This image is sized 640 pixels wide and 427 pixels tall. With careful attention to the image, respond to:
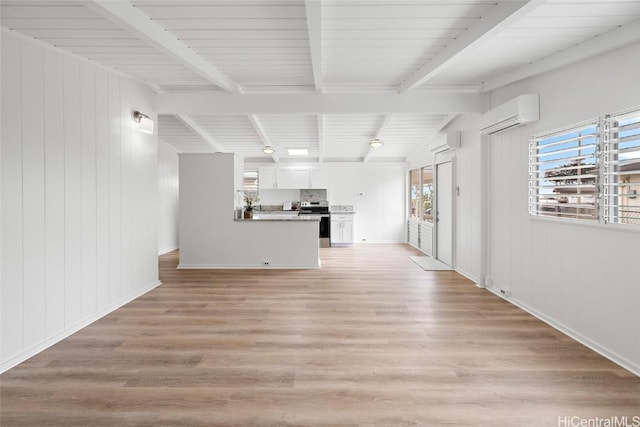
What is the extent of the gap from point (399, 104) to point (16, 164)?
158 inches

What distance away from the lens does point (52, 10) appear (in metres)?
2.48

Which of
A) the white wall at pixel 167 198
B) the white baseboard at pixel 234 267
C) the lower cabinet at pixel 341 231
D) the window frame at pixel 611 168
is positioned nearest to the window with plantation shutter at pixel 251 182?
the white wall at pixel 167 198

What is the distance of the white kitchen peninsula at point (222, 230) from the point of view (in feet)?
19.3

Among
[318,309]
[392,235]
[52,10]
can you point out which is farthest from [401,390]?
[392,235]

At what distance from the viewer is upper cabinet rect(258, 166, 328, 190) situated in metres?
8.95

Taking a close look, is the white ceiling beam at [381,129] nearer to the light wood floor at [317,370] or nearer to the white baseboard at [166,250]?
the light wood floor at [317,370]

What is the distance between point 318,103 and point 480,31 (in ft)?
7.26

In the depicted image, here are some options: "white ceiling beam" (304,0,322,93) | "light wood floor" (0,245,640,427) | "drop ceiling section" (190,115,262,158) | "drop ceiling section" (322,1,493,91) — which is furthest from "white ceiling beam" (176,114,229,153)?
"light wood floor" (0,245,640,427)

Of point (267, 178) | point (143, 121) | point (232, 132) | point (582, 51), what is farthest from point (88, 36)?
point (267, 178)

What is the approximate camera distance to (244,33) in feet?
9.57

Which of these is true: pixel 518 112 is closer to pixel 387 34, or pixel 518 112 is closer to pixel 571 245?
pixel 571 245

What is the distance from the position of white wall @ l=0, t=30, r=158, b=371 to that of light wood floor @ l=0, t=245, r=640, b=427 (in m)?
0.28

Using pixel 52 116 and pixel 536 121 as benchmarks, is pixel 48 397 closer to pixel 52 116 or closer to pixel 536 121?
pixel 52 116

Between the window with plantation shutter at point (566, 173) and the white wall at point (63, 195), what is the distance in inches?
173
